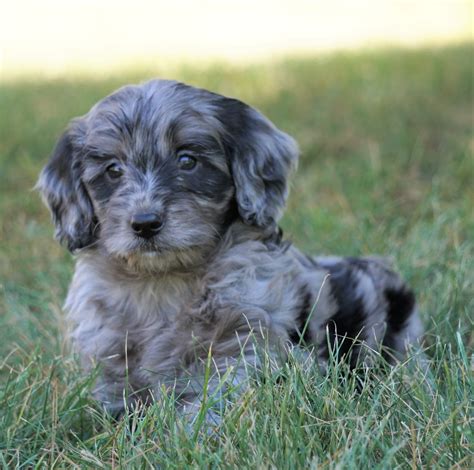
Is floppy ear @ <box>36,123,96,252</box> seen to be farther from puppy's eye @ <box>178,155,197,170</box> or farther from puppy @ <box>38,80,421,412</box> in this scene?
puppy's eye @ <box>178,155,197,170</box>

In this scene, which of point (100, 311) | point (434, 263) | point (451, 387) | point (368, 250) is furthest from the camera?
point (368, 250)

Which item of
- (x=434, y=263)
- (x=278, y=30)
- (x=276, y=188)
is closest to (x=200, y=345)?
(x=276, y=188)

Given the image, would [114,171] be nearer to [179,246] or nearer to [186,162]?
[186,162]

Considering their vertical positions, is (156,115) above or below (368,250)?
above

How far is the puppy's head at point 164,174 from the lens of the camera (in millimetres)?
3873

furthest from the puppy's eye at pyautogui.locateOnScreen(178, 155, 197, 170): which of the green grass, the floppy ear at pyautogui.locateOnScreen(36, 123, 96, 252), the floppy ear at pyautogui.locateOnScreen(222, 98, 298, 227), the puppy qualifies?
the green grass

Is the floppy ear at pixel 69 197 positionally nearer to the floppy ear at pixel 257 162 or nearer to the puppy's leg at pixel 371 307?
the floppy ear at pixel 257 162

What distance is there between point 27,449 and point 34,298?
2271mm

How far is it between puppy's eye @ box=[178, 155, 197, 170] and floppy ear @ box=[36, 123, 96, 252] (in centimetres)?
55

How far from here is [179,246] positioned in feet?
12.7

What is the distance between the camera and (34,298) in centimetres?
573

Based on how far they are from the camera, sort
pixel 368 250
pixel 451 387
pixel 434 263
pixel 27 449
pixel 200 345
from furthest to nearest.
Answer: pixel 368 250
pixel 434 263
pixel 200 345
pixel 27 449
pixel 451 387

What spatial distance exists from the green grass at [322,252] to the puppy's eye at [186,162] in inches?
38.7

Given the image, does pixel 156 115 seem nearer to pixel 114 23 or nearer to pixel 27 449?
pixel 27 449
